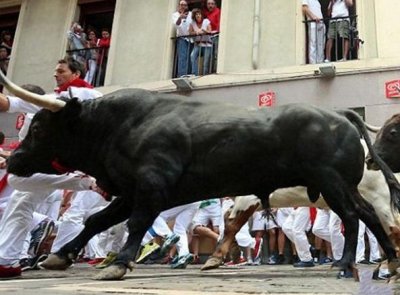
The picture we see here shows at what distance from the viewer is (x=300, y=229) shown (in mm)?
9000

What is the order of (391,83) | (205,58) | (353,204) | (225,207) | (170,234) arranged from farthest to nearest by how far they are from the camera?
(205,58), (391,83), (225,207), (170,234), (353,204)

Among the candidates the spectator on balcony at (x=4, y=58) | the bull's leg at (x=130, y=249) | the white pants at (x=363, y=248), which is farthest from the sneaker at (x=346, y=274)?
the spectator on balcony at (x=4, y=58)

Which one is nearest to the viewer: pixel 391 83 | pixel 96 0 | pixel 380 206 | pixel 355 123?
pixel 355 123

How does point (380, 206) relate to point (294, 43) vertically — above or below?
below

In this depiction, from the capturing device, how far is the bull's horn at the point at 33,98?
4395 millimetres

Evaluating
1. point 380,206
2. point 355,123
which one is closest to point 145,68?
point 380,206

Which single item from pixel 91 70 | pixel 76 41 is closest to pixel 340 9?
pixel 91 70

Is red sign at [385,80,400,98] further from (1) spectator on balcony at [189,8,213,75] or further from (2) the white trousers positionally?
(2) the white trousers

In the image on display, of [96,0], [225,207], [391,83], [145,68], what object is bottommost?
[225,207]

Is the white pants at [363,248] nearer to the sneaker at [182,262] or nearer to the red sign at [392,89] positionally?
the sneaker at [182,262]

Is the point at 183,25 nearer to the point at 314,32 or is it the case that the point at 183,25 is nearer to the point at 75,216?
the point at 314,32

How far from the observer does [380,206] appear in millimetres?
6383

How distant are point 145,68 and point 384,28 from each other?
6327mm

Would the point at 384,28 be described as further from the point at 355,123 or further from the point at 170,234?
the point at 355,123
